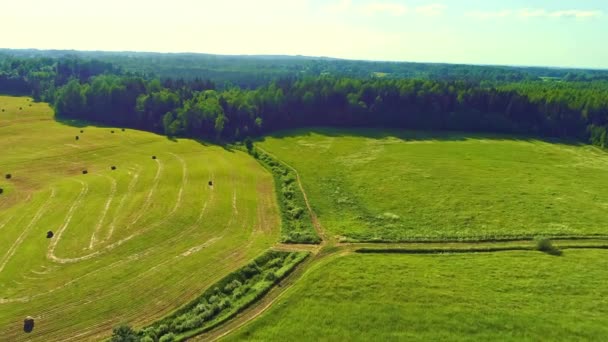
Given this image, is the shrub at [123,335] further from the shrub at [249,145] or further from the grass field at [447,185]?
the shrub at [249,145]

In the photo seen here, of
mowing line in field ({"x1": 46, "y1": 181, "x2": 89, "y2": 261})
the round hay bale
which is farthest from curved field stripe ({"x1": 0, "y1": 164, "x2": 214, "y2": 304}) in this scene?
mowing line in field ({"x1": 46, "y1": 181, "x2": 89, "y2": 261})

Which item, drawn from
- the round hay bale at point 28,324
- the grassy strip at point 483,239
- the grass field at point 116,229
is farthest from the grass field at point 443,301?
the round hay bale at point 28,324

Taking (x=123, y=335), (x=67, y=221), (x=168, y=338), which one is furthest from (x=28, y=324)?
(x=67, y=221)

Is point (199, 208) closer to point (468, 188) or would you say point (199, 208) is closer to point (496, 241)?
point (496, 241)

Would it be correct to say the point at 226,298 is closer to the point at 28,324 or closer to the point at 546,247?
the point at 28,324

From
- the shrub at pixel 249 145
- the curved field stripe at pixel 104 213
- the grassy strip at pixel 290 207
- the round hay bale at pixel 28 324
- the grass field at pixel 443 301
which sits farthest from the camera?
the shrub at pixel 249 145

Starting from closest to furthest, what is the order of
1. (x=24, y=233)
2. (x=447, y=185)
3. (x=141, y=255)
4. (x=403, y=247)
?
1. (x=141, y=255)
2. (x=24, y=233)
3. (x=403, y=247)
4. (x=447, y=185)

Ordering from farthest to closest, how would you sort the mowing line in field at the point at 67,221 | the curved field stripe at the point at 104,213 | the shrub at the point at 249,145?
the shrub at the point at 249,145 < the curved field stripe at the point at 104,213 < the mowing line in field at the point at 67,221
